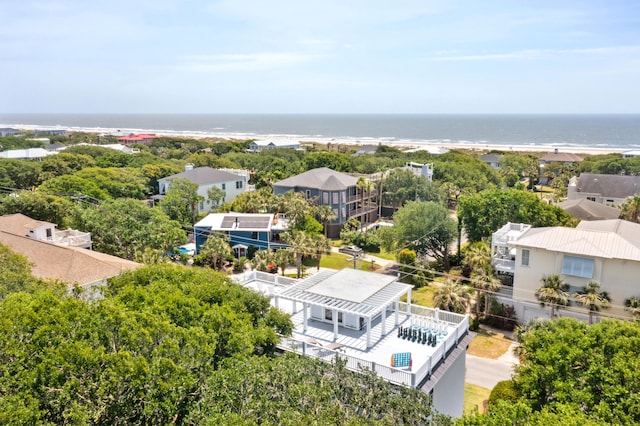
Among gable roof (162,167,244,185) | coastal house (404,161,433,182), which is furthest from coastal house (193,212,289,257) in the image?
coastal house (404,161,433,182)

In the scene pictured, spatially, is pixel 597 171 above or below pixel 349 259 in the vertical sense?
above

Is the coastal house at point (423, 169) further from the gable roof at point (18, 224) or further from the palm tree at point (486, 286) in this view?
the gable roof at point (18, 224)

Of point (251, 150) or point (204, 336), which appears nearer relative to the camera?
point (204, 336)

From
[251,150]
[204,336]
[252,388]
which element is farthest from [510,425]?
[251,150]

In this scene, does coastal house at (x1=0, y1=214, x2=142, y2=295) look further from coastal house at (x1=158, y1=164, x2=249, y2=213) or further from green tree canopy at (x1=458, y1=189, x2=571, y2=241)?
green tree canopy at (x1=458, y1=189, x2=571, y2=241)

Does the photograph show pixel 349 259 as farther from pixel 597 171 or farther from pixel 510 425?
pixel 597 171

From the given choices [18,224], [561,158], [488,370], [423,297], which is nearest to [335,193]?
[423,297]
